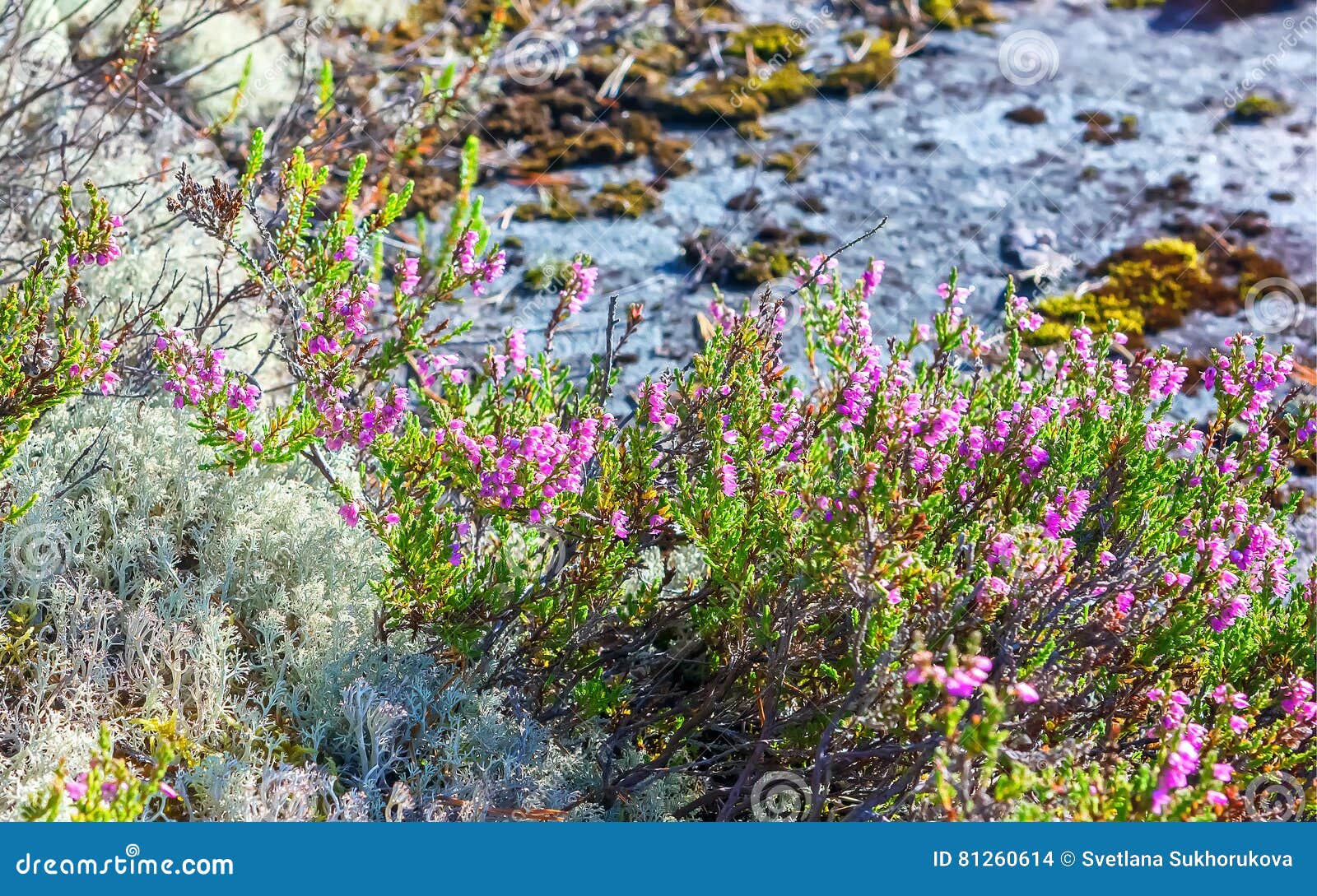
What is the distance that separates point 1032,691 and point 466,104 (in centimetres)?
514

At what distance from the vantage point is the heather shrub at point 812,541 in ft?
9.55

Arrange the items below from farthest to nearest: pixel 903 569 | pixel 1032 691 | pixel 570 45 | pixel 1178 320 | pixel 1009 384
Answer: pixel 570 45 → pixel 1178 320 → pixel 1009 384 → pixel 903 569 → pixel 1032 691

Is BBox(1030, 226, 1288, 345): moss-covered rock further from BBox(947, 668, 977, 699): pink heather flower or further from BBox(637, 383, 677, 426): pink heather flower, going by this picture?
BBox(947, 668, 977, 699): pink heather flower

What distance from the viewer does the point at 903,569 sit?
2795 mm

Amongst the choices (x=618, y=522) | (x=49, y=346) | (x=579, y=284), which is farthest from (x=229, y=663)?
(x=579, y=284)

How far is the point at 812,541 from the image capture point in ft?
9.82

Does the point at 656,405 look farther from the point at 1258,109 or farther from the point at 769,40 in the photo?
the point at 1258,109

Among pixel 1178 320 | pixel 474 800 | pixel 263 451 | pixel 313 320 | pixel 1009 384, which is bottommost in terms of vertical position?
pixel 1178 320

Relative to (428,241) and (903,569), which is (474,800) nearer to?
(903,569)

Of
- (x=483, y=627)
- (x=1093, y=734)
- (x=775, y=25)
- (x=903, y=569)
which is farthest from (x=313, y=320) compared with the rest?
(x=775, y=25)

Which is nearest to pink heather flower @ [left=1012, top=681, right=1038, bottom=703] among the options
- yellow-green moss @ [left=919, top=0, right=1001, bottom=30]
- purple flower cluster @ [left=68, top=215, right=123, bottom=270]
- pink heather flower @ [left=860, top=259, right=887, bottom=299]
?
pink heather flower @ [left=860, top=259, right=887, bottom=299]

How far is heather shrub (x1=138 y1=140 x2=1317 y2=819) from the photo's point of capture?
115 inches

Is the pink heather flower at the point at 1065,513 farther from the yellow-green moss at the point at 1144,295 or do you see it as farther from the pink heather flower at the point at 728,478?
the yellow-green moss at the point at 1144,295

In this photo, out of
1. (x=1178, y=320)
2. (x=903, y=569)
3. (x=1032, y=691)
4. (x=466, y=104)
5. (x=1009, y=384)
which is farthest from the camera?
(x=466, y=104)
